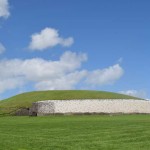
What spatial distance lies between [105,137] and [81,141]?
82.2 inches

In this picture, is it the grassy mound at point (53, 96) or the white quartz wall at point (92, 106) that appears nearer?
the white quartz wall at point (92, 106)

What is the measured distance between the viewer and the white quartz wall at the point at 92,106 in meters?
58.1

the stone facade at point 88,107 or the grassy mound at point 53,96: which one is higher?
the grassy mound at point 53,96

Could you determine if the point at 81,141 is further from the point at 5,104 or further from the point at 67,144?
the point at 5,104

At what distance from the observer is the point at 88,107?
5947 centimetres

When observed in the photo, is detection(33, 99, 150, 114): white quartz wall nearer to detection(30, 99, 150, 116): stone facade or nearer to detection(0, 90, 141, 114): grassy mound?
detection(30, 99, 150, 116): stone facade

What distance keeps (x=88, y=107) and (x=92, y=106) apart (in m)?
0.72

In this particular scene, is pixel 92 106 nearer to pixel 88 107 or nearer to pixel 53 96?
pixel 88 107

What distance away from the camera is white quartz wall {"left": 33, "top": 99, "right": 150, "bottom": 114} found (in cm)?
5812

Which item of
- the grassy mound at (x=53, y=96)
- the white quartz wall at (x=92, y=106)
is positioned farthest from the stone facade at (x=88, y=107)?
the grassy mound at (x=53, y=96)

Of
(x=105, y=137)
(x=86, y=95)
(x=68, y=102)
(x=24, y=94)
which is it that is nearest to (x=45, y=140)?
(x=105, y=137)

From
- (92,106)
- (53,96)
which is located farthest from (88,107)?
(53,96)

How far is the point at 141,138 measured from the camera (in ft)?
68.8

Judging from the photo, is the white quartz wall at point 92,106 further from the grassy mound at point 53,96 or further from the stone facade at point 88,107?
the grassy mound at point 53,96
